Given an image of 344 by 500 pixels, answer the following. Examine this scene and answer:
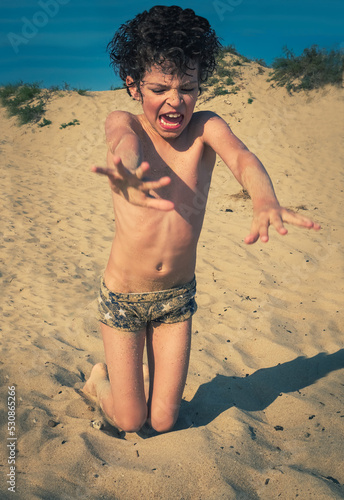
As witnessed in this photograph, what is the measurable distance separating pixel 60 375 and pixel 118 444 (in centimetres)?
99

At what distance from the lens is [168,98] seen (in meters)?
2.25

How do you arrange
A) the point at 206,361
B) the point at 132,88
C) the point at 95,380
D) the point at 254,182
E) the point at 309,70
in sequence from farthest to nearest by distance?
the point at 309,70 → the point at 206,361 → the point at 95,380 → the point at 132,88 → the point at 254,182

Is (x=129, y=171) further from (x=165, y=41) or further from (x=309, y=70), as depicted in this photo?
(x=309, y=70)

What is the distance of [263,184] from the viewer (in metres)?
1.93

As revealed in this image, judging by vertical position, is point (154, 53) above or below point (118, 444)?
above

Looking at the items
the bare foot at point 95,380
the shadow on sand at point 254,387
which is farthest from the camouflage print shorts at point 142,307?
the shadow on sand at point 254,387

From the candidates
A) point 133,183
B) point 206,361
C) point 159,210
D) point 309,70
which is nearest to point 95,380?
point 206,361

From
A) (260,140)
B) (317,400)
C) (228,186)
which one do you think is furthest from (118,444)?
(260,140)

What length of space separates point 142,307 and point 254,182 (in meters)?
1.08

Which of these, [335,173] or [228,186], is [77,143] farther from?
[335,173]

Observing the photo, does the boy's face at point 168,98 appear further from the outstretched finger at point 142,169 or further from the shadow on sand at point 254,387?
the shadow on sand at point 254,387

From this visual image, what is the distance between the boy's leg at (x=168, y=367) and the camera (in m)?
2.68

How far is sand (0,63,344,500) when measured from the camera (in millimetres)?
2244

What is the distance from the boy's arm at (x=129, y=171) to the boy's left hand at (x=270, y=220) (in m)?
0.36
